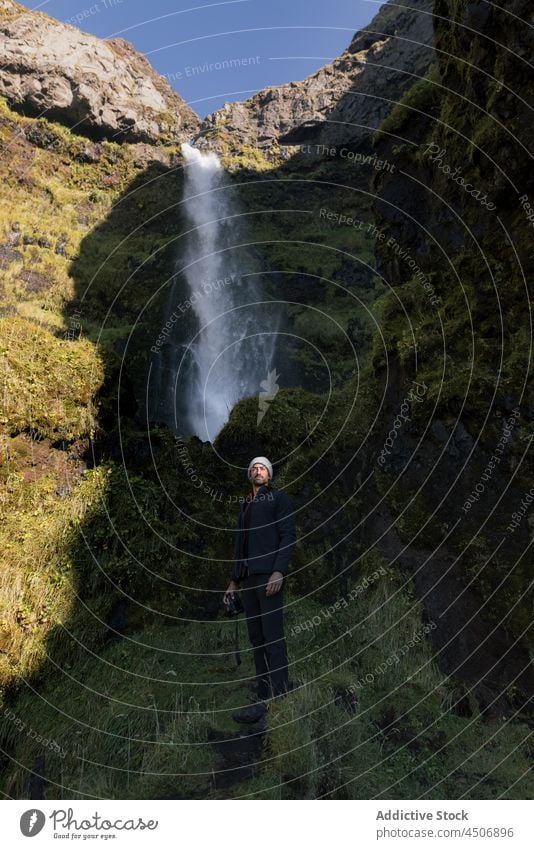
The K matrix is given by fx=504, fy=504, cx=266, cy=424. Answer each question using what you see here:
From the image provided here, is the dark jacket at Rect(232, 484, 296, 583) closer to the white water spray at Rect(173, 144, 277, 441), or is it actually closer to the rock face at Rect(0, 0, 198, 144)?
the white water spray at Rect(173, 144, 277, 441)

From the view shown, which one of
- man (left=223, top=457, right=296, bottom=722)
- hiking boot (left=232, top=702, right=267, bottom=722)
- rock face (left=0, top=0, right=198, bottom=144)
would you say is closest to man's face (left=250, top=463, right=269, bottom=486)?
man (left=223, top=457, right=296, bottom=722)

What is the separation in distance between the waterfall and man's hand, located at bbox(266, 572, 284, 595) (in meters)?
18.2

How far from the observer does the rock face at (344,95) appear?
46.1 metres

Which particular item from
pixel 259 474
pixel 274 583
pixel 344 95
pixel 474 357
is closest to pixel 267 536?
pixel 274 583

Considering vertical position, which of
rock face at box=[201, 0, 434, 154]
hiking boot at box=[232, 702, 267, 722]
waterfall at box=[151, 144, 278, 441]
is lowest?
hiking boot at box=[232, 702, 267, 722]

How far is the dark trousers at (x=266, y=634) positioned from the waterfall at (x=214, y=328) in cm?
1787

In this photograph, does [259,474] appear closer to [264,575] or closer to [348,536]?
[264,575]

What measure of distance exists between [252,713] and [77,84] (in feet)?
189

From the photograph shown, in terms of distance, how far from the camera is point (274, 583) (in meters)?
5.84

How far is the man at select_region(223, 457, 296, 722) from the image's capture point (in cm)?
592

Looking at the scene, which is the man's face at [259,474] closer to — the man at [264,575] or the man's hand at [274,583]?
the man at [264,575]

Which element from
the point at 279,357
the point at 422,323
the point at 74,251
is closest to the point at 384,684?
the point at 422,323

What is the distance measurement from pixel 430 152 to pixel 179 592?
937 centimetres

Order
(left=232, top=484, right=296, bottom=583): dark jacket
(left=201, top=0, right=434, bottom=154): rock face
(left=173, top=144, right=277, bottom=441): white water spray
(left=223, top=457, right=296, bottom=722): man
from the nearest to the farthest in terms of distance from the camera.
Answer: (left=223, top=457, right=296, bottom=722): man → (left=232, top=484, right=296, bottom=583): dark jacket → (left=173, top=144, right=277, bottom=441): white water spray → (left=201, top=0, right=434, bottom=154): rock face
